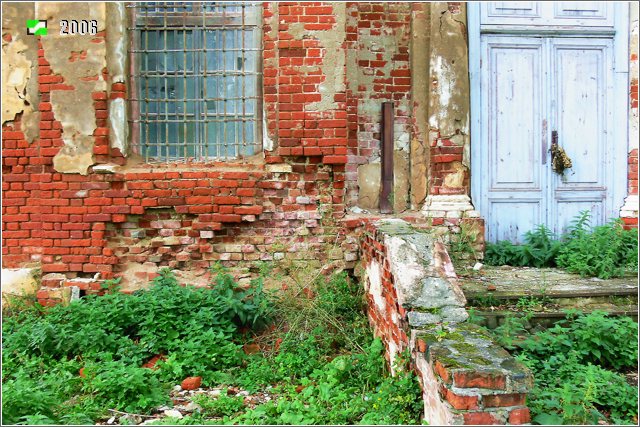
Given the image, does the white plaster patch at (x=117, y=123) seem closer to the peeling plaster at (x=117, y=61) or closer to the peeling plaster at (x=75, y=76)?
the peeling plaster at (x=117, y=61)

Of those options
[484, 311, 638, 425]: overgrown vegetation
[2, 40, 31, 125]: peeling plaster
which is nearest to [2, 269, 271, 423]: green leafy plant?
[2, 40, 31, 125]: peeling plaster

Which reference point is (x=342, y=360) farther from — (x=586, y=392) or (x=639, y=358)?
(x=639, y=358)

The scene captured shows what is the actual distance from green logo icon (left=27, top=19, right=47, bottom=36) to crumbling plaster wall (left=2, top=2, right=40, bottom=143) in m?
0.05

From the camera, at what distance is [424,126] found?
618 centimetres

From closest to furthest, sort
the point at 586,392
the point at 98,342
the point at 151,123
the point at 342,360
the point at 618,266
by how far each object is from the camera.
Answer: the point at 586,392, the point at 342,360, the point at 98,342, the point at 618,266, the point at 151,123

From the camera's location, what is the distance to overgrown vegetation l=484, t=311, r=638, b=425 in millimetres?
3397

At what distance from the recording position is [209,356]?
468 cm

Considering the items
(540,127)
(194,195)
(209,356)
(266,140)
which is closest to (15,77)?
(194,195)

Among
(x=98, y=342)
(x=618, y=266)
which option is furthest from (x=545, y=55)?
(x=98, y=342)

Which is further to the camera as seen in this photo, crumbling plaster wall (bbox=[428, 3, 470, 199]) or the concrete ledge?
crumbling plaster wall (bbox=[428, 3, 470, 199])

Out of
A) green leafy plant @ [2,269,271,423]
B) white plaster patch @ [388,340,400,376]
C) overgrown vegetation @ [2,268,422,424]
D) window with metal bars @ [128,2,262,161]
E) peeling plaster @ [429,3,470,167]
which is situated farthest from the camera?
peeling plaster @ [429,3,470,167]

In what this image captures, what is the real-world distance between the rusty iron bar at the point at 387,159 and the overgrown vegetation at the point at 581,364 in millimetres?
2116

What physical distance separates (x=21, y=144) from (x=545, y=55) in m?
5.51

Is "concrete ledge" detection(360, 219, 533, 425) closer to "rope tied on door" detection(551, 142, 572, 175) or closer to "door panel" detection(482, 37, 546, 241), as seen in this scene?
"door panel" detection(482, 37, 546, 241)
